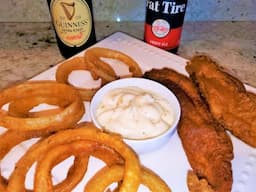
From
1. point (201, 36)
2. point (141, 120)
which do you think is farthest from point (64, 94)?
point (201, 36)

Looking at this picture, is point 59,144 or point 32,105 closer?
point 59,144

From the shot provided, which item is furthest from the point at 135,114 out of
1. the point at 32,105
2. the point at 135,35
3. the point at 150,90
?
the point at 135,35

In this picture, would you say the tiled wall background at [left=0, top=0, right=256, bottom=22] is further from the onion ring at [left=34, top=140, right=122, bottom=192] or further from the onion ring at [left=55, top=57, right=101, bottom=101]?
the onion ring at [left=34, top=140, right=122, bottom=192]

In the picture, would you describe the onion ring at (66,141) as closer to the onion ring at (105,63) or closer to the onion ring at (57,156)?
the onion ring at (57,156)

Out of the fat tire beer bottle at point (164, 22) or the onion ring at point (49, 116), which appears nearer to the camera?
the onion ring at point (49, 116)

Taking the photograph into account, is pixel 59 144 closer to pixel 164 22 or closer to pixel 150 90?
pixel 150 90

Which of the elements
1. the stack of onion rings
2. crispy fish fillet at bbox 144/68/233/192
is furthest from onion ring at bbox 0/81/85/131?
crispy fish fillet at bbox 144/68/233/192

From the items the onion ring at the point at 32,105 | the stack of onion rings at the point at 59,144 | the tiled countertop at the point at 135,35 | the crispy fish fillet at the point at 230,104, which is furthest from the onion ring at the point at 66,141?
the tiled countertop at the point at 135,35
